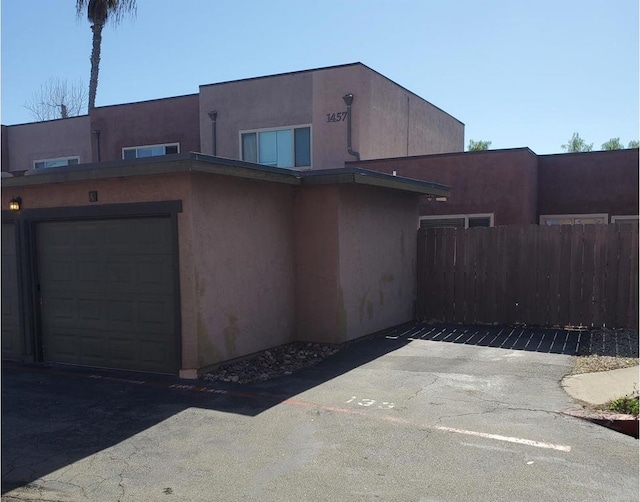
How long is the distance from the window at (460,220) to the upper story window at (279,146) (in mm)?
4220

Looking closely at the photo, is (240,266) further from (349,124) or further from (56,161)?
(56,161)

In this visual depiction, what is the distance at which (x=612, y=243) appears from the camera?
33.6ft

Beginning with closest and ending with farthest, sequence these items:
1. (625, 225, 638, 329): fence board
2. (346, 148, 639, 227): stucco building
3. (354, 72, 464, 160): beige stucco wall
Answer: (625, 225, 638, 329): fence board → (346, 148, 639, 227): stucco building → (354, 72, 464, 160): beige stucco wall

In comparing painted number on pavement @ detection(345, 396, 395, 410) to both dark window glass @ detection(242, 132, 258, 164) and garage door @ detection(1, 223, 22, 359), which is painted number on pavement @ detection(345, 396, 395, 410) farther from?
dark window glass @ detection(242, 132, 258, 164)

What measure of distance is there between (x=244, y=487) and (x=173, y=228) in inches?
164

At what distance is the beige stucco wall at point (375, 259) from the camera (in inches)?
370

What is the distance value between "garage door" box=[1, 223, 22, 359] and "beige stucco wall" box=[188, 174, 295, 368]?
11.9 ft

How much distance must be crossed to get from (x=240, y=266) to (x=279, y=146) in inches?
385

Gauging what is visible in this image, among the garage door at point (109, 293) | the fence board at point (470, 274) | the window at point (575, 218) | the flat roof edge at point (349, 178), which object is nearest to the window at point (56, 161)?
the garage door at point (109, 293)

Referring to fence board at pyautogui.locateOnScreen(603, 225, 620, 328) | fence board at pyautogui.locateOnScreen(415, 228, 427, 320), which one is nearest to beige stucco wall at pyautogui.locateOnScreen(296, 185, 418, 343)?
fence board at pyautogui.locateOnScreen(415, 228, 427, 320)

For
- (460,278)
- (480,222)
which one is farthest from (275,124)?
(460,278)

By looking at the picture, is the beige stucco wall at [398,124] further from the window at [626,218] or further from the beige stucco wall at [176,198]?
the beige stucco wall at [176,198]

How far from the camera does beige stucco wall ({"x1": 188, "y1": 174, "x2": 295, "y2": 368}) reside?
7.55 meters

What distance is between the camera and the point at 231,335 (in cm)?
806
